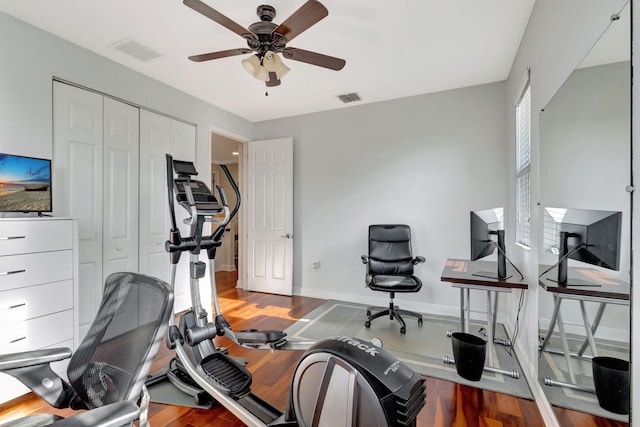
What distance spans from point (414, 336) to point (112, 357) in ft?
8.51

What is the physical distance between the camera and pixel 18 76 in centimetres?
220

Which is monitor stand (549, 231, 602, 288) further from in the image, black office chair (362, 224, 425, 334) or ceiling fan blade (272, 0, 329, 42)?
black office chair (362, 224, 425, 334)

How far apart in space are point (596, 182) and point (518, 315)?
1821mm

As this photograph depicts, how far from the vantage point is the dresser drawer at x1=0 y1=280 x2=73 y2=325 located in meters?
1.85

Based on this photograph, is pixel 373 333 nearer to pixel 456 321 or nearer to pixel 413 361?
pixel 413 361

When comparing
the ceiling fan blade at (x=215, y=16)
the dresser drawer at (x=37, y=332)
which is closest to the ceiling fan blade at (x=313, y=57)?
the ceiling fan blade at (x=215, y=16)

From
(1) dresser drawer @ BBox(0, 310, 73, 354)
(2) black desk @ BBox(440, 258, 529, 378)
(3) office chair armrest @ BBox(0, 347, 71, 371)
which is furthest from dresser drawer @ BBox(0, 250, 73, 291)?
(2) black desk @ BBox(440, 258, 529, 378)

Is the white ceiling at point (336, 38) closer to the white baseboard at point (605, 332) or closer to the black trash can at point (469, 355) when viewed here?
the white baseboard at point (605, 332)

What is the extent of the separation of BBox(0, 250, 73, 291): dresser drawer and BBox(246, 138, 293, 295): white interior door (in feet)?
8.50

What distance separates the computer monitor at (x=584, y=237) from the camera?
1009 millimetres

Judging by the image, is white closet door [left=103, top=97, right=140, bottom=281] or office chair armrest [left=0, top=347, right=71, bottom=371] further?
white closet door [left=103, top=97, right=140, bottom=281]

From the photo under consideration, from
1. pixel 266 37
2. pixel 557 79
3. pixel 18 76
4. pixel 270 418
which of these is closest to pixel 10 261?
pixel 18 76

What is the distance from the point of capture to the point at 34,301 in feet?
6.46

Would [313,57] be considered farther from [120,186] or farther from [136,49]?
[120,186]
